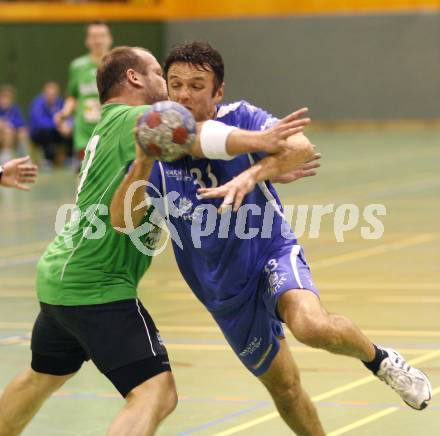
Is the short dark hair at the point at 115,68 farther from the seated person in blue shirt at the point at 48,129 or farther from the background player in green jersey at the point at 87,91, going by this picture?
the seated person in blue shirt at the point at 48,129

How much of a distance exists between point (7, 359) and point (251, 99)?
2856 centimetres

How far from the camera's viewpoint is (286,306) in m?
5.74

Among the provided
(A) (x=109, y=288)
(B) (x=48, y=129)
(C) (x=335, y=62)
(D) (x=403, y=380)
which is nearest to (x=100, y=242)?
(A) (x=109, y=288)

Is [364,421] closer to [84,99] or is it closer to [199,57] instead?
[199,57]

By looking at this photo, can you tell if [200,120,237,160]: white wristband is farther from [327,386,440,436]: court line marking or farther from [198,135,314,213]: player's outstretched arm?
[327,386,440,436]: court line marking

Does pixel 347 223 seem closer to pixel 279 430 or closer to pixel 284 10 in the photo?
pixel 279 430

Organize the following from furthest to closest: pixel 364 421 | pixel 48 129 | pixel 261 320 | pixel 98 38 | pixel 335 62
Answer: pixel 335 62 < pixel 48 129 < pixel 98 38 < pixel 364 421 < pixel 261 320

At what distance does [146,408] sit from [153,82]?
62.7 inches

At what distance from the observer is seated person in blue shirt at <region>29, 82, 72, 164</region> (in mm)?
25828

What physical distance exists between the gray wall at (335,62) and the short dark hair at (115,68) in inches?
1176

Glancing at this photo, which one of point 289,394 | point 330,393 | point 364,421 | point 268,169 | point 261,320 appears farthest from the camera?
point 330,393

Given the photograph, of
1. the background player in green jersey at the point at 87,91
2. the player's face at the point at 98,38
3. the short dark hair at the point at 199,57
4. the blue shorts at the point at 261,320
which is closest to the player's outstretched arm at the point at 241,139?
the short dark hair at the point at 199,57

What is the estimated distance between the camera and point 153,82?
5895 mm

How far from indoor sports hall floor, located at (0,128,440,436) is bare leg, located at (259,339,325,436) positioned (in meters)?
0.75
